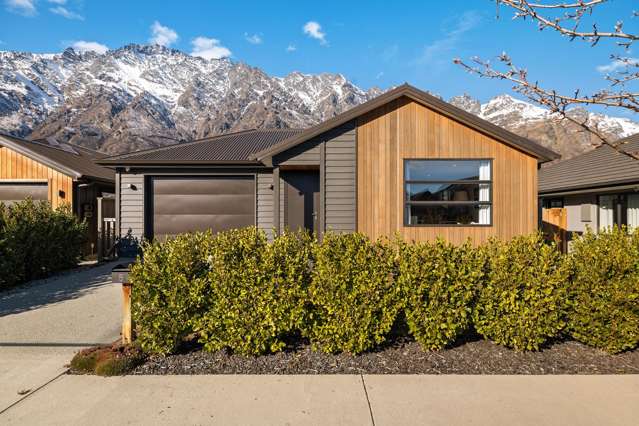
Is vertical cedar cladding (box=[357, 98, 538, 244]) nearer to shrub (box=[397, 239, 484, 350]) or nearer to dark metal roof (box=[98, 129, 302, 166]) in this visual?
shrub (box=[397, 239, 484, 350])

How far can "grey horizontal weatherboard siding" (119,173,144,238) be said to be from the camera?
9453 millimetres

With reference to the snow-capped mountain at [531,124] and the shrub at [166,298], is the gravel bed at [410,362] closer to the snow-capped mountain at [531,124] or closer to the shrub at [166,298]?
the shrub at [166,298]

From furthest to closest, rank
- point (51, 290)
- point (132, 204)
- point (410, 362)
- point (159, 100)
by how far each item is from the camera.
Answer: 1. point (159, 100)
2. point (132, 204)
3. point (51, 290)
4. point (410, 362)

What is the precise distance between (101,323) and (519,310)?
555 centimetres

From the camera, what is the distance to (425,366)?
3.59 meters

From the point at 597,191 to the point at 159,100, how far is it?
335 feet

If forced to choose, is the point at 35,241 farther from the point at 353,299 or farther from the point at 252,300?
the point at 353,299

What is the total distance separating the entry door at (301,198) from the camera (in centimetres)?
855

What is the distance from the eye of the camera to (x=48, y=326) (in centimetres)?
480
